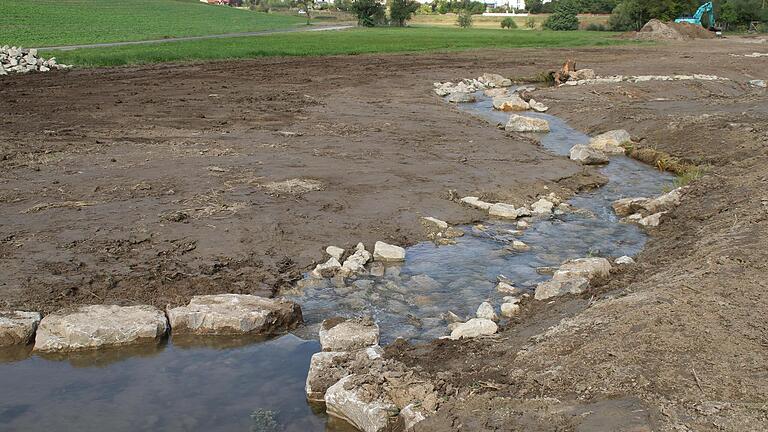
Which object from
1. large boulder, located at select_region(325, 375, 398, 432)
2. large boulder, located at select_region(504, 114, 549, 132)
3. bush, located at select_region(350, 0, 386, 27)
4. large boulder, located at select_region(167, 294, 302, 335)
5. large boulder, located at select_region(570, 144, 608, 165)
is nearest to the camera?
large boulder, located at select_region(325, 375, 398, 432)

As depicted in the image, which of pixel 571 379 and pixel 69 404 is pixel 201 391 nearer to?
pixel 69 404

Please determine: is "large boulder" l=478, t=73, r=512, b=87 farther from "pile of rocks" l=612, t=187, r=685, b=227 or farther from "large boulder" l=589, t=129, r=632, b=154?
"pile of rocks" l=612, t=187, r=685, b=227

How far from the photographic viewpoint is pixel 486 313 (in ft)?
27.9

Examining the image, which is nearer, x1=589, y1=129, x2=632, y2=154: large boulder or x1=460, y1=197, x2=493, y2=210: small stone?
x1=460, y1=197, x2=493, y2=210: small stone

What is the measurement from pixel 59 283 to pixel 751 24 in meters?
84.5

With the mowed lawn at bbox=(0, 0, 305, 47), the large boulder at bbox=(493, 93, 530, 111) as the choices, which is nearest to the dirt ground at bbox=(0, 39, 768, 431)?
the large boulder at bbox=(493, 93, 530, 111)

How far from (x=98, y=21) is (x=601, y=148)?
59.4 m

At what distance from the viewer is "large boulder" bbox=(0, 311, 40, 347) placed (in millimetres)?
7898

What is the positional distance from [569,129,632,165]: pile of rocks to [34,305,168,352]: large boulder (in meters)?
11.9

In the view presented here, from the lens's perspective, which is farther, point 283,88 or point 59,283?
point 283,88

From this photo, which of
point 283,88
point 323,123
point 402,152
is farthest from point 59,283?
point 283,88

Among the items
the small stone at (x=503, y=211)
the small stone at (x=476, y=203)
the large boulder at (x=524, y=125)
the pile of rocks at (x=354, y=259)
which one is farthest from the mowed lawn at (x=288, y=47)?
the pile of rocks at (x=354, y=259)

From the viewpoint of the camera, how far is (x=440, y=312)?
29.6 feet

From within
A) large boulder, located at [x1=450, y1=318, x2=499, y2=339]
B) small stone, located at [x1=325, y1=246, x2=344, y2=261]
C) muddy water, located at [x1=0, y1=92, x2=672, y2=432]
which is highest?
small stone, located at [x1=325, y1=246, x2=344, y2=261]
